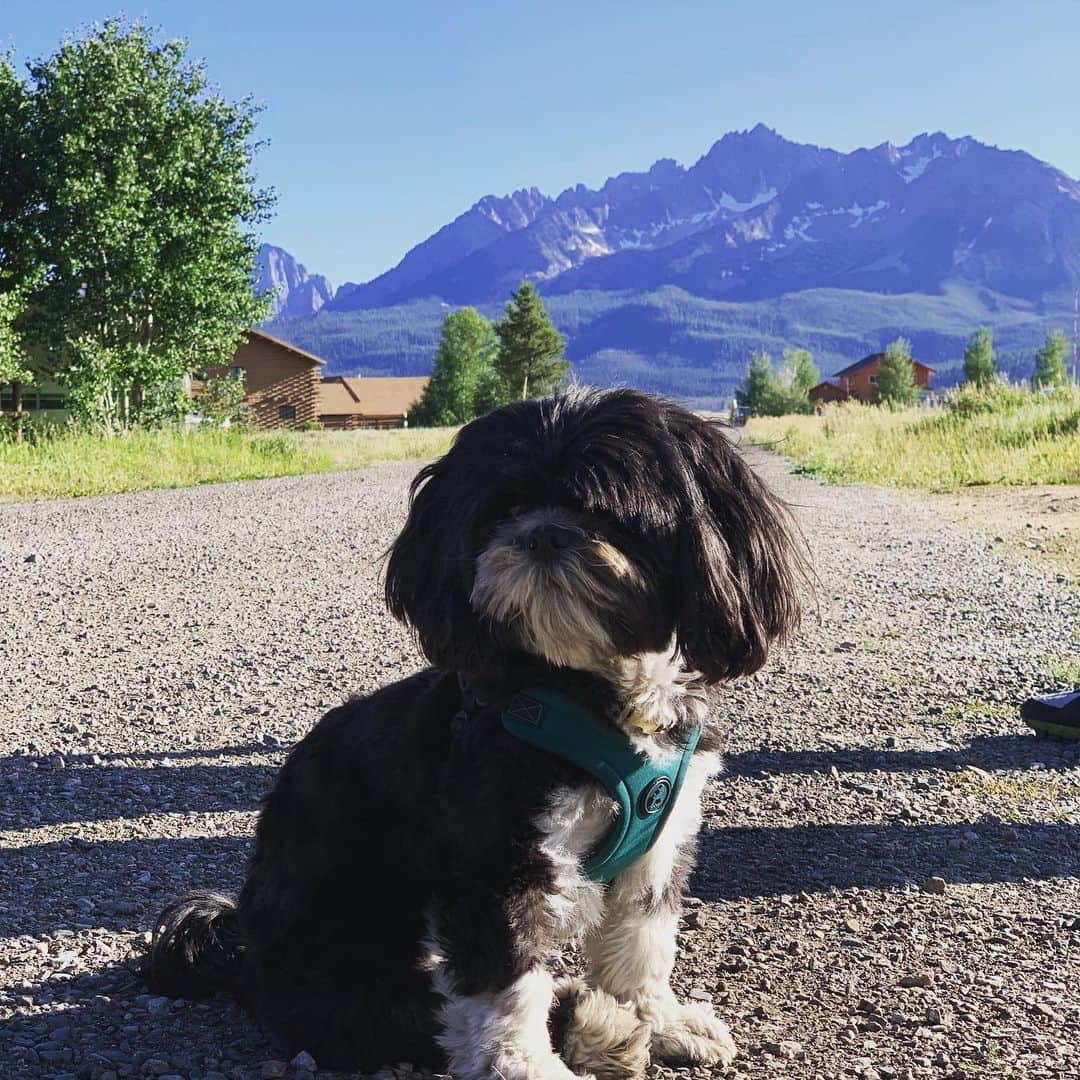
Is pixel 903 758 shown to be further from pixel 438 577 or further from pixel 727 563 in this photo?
pixel 438 577

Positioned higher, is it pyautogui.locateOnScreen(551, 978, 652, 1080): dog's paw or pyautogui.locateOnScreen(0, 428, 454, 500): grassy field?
pyautogui.locateOnScreen(0, 428, 454, 500): grassy field

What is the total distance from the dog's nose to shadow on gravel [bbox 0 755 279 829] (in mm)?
2445

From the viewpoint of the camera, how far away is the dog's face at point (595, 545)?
8.34 ft

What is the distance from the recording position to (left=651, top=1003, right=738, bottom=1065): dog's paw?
2.83m

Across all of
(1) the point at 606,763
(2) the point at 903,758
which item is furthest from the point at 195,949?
(2) the point at 903,758

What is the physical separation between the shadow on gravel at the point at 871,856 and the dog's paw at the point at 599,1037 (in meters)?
0.98

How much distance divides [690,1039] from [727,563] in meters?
1.12

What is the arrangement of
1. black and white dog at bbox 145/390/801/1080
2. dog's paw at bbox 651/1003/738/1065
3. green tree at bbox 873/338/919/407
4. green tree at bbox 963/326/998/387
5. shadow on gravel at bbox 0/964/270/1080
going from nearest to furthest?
black and white dog at bbox 145/390/801/1080 < shadow on gravel at bbox 0/964/270/1080 < dog's paw at bbox 651/1003/738/1065 < green tree at bbox 873/338/919/407 < green tree at bbox 963/326/998/387

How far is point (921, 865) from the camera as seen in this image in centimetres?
390

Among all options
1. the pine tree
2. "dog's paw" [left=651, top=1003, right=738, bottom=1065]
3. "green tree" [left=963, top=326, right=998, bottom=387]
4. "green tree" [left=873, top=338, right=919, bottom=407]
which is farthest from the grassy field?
"green tree" [left=963, top=326, right=998, bottom=387]

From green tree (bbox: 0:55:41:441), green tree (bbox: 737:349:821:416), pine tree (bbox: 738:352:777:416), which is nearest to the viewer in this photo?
green tree (bbox: 0:55:41:441)

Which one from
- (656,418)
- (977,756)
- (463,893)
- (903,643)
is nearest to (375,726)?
(463,893)

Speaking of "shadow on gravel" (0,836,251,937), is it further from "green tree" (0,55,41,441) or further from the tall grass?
"green tree" (0,55,41,441)

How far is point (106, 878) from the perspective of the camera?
3.80 meters
